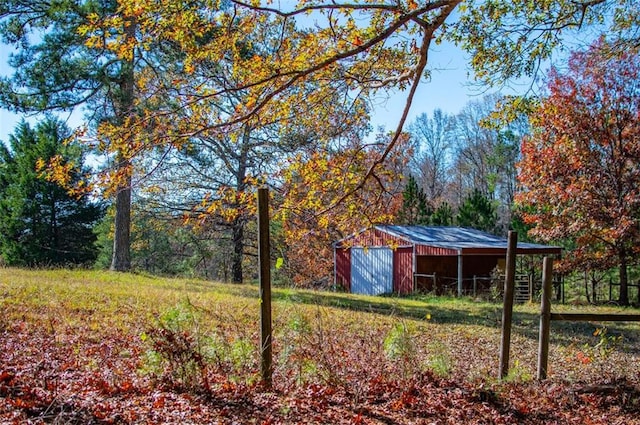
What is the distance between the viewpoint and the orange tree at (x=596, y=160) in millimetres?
17375

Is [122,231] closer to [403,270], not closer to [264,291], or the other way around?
[403,270]

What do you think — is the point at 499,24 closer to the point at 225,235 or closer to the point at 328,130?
the point at 328,130

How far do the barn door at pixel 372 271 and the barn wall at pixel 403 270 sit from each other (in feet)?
0.96

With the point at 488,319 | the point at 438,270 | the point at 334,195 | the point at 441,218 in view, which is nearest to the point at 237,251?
the point at 438,270

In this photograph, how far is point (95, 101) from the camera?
17.4 meters

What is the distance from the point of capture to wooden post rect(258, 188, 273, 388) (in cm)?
484

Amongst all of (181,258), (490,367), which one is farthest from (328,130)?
(181,258)

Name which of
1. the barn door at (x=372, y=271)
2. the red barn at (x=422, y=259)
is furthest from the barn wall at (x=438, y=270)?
the barn door at (x=372, y=271)

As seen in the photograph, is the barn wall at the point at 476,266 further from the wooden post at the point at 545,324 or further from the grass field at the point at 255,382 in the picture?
the wooden post at the point at 545,324

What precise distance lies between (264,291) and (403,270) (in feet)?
62.8

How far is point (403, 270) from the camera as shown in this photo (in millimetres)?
23422

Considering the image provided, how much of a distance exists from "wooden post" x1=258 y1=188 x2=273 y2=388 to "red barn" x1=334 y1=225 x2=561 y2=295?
16.3 meters

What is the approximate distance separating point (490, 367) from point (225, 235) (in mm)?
23063

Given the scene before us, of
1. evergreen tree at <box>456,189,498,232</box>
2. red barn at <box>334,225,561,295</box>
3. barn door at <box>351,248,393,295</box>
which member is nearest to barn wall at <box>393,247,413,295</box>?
red barn at <box>334,225,561,295</box>
